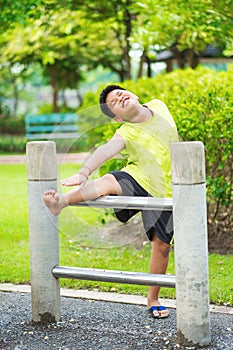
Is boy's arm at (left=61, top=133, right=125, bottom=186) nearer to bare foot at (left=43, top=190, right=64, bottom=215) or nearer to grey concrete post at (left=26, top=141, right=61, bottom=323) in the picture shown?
bare foot at (left=43, top=190, right=64, bottom=215)

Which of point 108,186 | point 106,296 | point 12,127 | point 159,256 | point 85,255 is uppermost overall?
point 108,186

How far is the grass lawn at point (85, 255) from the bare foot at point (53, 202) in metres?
0.17

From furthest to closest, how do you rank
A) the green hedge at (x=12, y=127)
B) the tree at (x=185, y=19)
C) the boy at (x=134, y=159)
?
the green hedge at (x=12, y=127), the tree at (x=185, y=19), the boy at (x=134, y=159)

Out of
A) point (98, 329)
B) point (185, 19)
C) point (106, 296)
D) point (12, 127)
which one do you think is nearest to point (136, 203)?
point (98, 329)

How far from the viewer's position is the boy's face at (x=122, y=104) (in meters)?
3.78

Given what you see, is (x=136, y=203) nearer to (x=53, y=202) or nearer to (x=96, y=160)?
(x=96, y=160)

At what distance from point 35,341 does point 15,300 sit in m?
0.92

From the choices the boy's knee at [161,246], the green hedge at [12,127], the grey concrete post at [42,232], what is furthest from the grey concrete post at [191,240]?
the green hedge at [12,127]

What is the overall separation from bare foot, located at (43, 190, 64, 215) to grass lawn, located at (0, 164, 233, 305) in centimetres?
17

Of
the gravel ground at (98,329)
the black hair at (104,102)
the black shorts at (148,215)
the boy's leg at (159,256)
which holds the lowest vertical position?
the gravel ground at (98,329)

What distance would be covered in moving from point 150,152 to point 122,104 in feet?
1.06

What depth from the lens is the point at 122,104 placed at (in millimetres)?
3787

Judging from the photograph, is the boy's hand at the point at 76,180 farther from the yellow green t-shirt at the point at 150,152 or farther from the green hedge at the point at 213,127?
the green hedge at the point at 213,127

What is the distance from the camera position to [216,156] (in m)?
5.82
